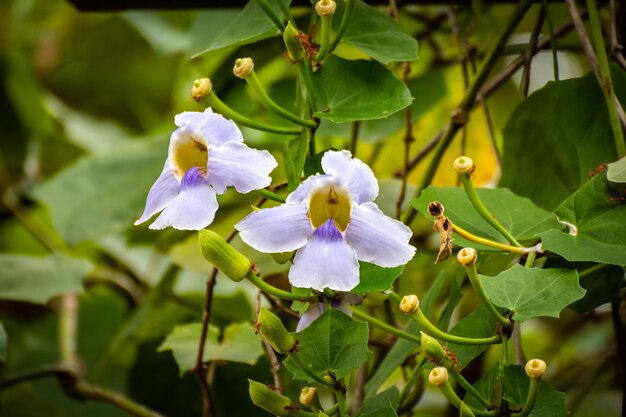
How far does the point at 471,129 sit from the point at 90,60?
0.96m

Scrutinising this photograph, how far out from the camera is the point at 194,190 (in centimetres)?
47

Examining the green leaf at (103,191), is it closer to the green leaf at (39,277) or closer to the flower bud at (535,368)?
the green leaf at (39,277)

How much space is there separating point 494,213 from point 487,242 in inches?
2.1

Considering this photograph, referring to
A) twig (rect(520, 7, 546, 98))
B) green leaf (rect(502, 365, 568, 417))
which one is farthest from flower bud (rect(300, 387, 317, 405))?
twig (rect(520, 7, 546, 98))

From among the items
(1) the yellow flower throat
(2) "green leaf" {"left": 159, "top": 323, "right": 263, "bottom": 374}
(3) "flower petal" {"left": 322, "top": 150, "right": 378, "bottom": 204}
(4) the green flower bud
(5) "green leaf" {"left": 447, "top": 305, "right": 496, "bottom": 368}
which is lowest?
(2) "green leaf" {"left": 159, "top": 323, "right": 263, "bottom": 374}

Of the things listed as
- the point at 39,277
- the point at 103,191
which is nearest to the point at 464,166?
the point at 39,277

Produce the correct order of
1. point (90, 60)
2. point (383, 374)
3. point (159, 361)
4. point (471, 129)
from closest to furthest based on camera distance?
1. point (383, 374)
2. point (159, 361)
3. point (471, 129)
4. point (90, 60)

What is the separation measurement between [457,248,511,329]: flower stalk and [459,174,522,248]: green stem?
48 mm

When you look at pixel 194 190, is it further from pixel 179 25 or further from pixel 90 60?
pixel 90 60

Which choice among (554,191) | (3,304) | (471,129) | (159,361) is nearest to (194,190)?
(554,191)

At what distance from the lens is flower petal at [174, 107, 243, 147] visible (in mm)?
477

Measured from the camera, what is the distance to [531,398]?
441 millimetres

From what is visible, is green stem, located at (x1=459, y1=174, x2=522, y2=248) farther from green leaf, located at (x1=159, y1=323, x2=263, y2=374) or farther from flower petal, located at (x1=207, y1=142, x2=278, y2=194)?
green leaf, located at (x1=159, y1=323, x2=263, y2=374)

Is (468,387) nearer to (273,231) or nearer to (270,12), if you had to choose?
(273,231)
